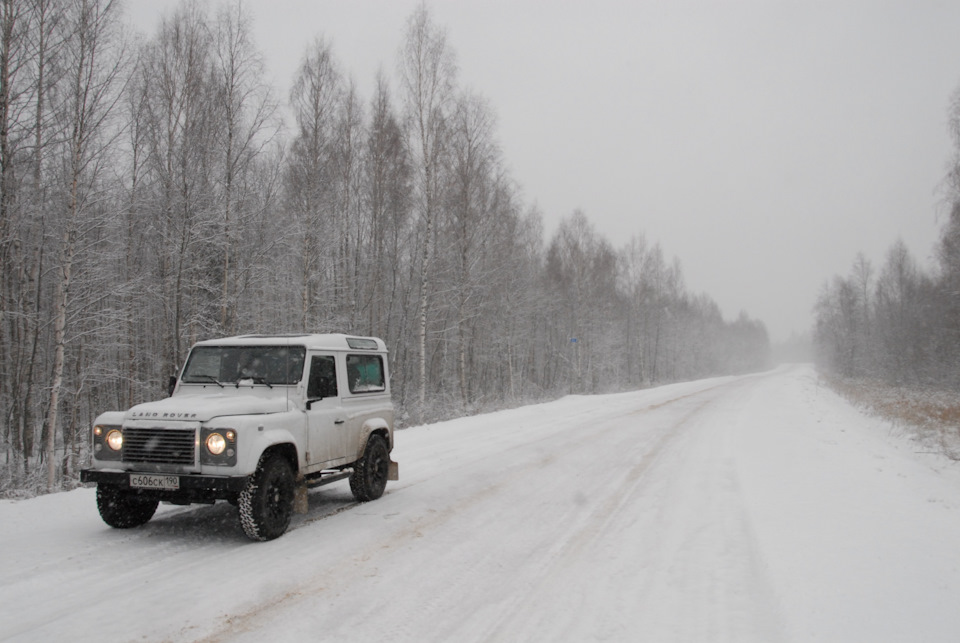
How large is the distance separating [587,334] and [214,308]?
29.8 m

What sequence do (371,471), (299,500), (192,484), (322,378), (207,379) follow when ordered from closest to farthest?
1. (192,484)
2. (299,500)
3. (207,379)
4. (322,378)
5. (371,471)

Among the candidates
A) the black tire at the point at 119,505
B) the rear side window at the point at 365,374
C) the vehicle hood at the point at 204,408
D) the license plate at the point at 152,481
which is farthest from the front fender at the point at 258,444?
the rear side window at the point at 365,374

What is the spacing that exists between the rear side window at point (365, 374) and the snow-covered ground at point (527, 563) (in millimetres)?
1522

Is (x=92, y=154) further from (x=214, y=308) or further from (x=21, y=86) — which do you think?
(x=214, y=308)

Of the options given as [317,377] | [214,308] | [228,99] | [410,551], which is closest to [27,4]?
[228,99]

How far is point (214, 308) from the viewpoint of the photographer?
1884cm

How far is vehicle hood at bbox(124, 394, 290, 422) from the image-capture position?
531cm

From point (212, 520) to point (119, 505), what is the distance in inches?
38.3

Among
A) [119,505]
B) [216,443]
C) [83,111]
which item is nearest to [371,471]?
[216,443]

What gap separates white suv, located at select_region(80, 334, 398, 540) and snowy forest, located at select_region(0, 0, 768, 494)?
7.26m

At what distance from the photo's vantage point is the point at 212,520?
627 cm

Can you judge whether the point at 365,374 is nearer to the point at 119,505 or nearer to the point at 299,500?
the point at 299,500

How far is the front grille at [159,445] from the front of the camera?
5.25 m

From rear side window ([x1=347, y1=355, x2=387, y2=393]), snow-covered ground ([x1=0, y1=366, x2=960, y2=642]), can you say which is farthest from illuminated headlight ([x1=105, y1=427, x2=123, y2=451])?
rear side window ([x1=347, y1=355, x2=387, y2=393])
